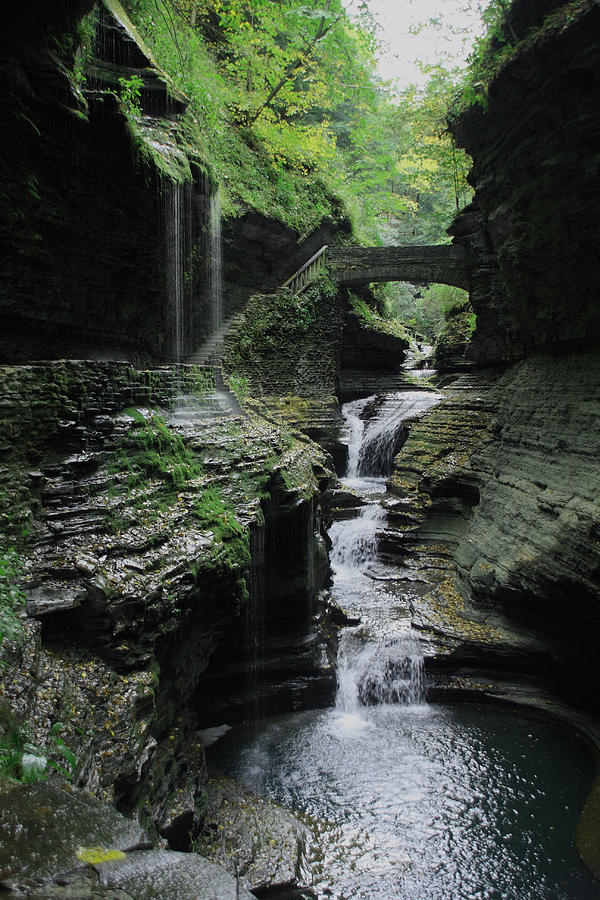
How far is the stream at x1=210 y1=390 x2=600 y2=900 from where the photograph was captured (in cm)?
530

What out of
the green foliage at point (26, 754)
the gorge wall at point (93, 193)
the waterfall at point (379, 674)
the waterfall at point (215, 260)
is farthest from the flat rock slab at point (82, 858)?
the waterfall at point (215, 260)

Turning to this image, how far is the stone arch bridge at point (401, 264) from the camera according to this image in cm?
1767

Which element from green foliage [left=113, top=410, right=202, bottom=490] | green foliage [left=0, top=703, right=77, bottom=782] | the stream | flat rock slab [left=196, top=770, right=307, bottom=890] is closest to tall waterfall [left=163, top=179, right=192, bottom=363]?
green foliage [left=113, top=410, right=202, bottom=490]

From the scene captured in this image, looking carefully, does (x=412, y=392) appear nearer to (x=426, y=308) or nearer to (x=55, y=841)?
(x=426, y=308)

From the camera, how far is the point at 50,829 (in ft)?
6.88

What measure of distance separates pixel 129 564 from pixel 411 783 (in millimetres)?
4895

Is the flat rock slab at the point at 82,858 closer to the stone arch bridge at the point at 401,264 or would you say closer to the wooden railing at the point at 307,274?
the stone arch bridge at the point at 401,264

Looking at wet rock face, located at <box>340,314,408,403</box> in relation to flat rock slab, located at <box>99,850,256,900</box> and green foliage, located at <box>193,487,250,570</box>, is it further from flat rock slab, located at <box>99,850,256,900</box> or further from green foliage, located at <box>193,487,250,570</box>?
flat rock slab, located at <box>99,850,256,900</box>

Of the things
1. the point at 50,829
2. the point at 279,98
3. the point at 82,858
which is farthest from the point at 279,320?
the point at 82,858

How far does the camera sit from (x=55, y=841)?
2.02 m

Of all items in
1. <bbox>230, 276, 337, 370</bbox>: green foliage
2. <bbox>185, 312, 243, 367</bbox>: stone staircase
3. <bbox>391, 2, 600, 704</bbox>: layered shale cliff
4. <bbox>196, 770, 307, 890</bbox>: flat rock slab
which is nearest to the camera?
<bbox>196, 770, 307, 890</bbox>: flat rock slab

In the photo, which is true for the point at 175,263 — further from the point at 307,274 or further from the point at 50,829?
the point at 50,829

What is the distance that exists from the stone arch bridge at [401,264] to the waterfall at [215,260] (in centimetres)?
482

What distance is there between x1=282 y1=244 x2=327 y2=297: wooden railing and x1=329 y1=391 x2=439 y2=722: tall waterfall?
18.3 ft
